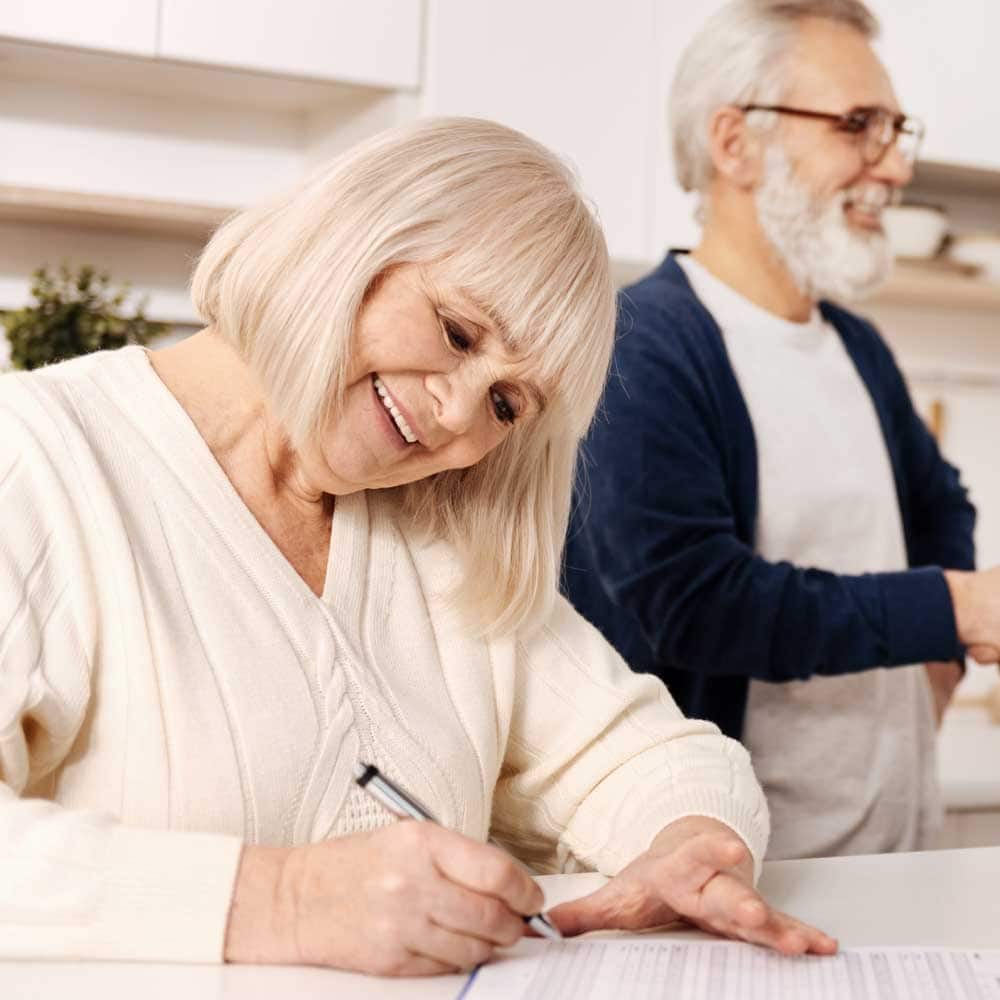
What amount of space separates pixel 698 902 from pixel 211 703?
0.36 m

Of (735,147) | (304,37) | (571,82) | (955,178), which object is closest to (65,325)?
(304,37)

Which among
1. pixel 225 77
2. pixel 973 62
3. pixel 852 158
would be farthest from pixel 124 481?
pixel 973 62

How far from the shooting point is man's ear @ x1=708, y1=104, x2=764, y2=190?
181 centimetres

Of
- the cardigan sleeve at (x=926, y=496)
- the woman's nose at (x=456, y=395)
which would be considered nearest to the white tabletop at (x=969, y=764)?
the cardigan sleeve at (x=926, y=496)

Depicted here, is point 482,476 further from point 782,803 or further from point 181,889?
point 782,803

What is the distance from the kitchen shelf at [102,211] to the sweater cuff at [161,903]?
163 cm

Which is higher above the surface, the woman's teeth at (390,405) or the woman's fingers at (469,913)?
the woman's teeth at (390,405)

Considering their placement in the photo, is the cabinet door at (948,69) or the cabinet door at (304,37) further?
the cabinet door at (948,69)

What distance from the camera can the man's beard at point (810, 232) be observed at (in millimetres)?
1786

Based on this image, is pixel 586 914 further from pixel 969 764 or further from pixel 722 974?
pixel 969 764

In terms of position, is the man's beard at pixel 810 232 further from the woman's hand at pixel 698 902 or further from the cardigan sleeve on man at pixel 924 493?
the woman's hand at pixel 698 902

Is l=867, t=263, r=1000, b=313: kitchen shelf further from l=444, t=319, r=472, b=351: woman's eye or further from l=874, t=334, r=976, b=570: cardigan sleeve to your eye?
l=444, t=319, r=472, b=351: woman's eye

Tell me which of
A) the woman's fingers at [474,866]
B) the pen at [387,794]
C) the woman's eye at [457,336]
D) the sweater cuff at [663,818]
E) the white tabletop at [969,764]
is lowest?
the white tabletop at [969,764]

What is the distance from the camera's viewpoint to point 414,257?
3.32 feet
